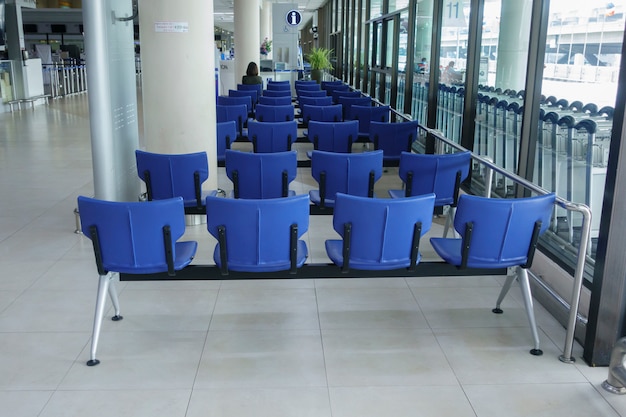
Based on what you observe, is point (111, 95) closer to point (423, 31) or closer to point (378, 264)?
point (378, 264)

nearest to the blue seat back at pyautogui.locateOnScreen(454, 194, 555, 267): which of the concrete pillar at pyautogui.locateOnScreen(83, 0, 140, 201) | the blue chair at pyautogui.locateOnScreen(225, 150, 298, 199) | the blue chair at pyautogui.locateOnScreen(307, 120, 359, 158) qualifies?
the blue chair at pyautogui.locateOnScreen(225, 150, 298, 199)

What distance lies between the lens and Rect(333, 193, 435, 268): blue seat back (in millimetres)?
3002

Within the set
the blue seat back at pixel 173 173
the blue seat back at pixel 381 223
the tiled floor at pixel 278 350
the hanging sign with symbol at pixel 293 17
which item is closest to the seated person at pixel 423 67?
the tiled floor at pixel 278 350

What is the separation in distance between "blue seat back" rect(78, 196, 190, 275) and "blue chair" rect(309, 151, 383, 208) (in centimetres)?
168

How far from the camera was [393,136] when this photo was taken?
6.36 m

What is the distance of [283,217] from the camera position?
3.00 meters

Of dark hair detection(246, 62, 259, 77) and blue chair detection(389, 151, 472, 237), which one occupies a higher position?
dark hair detection(246, 62, 259, 77)

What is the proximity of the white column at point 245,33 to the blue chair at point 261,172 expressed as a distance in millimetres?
11104

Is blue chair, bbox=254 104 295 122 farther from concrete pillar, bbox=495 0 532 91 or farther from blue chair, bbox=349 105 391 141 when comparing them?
concrete pillar, bbox=495 0 532 91

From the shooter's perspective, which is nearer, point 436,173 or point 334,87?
point 436,173

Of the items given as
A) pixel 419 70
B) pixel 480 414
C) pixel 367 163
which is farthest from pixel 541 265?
pixel 419 70

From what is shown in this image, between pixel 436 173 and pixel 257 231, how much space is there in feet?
6.23

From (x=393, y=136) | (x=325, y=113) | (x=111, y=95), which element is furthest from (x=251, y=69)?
(x=111, y=95)

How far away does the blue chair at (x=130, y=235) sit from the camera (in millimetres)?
2893
